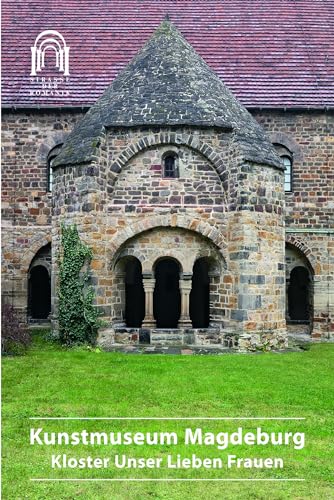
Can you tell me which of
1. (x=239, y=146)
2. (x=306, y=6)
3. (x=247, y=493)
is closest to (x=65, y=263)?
(x=239, y=146)

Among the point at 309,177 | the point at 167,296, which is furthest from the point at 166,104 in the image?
the point at 309,177

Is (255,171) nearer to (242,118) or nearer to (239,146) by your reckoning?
(239,146)

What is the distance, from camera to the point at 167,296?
18094 mm

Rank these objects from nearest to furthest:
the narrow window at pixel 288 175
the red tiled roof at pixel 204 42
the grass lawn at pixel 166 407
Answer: the grass lawn at pixel 166 407, the narrow window at pixel 288 175, the red tiled roof at pixel 204 42

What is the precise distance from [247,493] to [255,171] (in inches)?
406

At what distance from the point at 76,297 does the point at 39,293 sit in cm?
582

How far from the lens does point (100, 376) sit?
10.9m

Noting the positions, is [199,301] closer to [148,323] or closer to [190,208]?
[148,323]

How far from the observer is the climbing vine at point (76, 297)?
14.3 metres

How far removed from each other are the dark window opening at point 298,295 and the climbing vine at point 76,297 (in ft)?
26.8

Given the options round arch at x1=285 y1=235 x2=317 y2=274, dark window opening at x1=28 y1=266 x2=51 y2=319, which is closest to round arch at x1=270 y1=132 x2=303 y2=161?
round arch at x1=285 y1=235 x2=317 y2=274

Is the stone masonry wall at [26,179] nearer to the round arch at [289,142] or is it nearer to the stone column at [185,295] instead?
the stone column at [185,295]

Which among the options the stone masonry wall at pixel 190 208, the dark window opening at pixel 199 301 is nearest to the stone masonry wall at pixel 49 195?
the dark window opening at pixel 199 301

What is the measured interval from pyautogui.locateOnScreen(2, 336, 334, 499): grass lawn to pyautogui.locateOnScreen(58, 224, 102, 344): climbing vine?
2.14 feet
